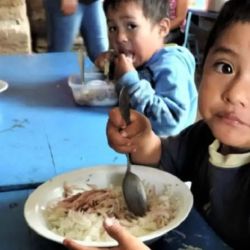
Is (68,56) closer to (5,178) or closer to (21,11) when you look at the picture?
(5,178)

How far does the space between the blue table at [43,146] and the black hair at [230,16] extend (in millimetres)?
283

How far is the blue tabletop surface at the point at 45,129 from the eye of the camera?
2.98 ft

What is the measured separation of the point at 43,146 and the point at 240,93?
0.48 meters

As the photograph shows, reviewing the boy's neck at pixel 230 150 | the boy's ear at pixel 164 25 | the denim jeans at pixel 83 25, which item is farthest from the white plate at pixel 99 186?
the denim jeans at pixel 83 25

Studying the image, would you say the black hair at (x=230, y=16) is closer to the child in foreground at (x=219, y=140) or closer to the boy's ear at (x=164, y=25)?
the child in foreground at (x=219, y=140)

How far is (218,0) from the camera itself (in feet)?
14.2

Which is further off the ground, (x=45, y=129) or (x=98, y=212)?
(x=98, y=212)

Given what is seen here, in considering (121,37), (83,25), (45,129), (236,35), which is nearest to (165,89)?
(121,37)

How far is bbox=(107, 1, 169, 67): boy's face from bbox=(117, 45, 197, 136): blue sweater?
0.07 meters

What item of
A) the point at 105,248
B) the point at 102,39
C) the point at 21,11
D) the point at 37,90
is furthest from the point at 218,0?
the point at 105,248

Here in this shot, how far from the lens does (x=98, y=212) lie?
0.69 meters

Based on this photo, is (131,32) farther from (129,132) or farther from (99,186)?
(99,186)

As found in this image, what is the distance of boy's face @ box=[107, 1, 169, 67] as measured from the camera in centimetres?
144

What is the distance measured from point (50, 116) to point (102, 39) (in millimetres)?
1106
